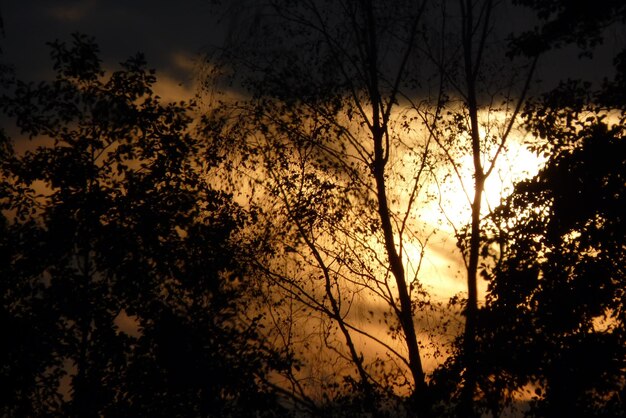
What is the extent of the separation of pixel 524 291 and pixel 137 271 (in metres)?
7.48

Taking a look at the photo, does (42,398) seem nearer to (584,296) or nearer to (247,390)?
(247,390)

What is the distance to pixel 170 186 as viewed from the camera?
15.7 m

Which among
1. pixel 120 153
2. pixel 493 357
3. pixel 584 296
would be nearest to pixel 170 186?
pixel 120 153

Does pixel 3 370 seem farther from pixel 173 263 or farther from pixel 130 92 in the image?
pixel 130 92

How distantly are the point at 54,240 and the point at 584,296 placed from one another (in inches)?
394

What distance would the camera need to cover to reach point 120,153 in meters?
15.7

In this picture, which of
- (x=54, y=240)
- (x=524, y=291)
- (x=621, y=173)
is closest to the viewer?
(x=621, y=173)

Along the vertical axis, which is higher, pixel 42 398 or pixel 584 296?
pixel 584 296

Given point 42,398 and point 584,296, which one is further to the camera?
point 42,398

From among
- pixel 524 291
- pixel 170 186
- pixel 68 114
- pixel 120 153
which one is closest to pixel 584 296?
pixel 524 291

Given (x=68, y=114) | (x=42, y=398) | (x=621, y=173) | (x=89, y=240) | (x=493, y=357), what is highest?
(x=68, y=114)

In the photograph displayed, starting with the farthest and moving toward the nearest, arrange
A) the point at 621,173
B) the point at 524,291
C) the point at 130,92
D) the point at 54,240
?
the point at 130,92, the point at 54,240, the point at 524,291, the point at 621,173

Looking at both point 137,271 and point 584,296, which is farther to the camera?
point 137,271

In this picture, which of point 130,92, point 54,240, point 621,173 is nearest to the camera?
point 621,173
